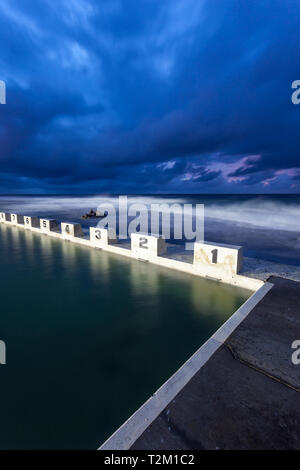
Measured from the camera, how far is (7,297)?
7145 millimetres

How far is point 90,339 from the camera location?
5125mm

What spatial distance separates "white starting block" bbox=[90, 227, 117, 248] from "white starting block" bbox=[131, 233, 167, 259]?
1.94 m

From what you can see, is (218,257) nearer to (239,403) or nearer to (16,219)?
(239,403)

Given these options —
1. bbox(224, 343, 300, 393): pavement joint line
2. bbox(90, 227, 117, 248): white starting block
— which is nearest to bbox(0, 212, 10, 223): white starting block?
bbox(90, 227, 117, 248): white starting block

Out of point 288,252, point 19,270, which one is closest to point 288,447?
point 19,270

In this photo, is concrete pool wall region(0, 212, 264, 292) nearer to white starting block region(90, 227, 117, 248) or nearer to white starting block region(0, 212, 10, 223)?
white starting block region(90, 227, 117, 248)

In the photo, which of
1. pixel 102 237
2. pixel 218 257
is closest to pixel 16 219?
pixel 102 237

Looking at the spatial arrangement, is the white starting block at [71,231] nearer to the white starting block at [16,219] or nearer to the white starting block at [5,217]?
the white starting block at [16,219]

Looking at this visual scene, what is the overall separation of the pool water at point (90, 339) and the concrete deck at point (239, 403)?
1.19 metres

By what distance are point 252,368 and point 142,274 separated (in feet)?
19.4

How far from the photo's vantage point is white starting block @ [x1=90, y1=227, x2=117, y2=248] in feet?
38.1

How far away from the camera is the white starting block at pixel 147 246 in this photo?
31.3 ft
